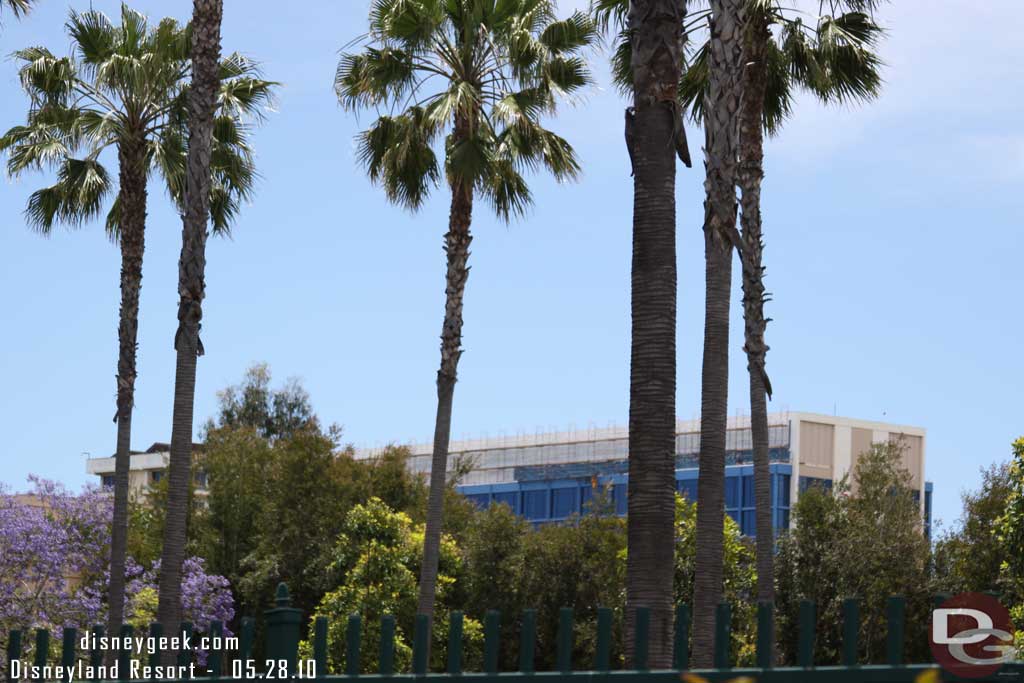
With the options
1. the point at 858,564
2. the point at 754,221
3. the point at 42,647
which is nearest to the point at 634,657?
the point at 42,647

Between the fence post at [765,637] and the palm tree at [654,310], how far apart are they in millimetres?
2752

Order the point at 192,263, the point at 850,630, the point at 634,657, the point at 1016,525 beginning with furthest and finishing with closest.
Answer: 1. the point at 1016,525
2. the point at 192,263
3. the point at 634,657
4. the point at 850,630

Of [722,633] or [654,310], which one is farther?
[654,310]

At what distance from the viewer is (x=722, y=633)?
5309 mm

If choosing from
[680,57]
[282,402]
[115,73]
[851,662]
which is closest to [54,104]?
[115,73]

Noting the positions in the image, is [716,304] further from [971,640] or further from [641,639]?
[641,639]

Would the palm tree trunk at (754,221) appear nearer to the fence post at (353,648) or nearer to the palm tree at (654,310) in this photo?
the palm tree at (654,310)

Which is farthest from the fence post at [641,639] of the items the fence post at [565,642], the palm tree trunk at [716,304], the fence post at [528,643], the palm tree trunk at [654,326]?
the palm tree trunk at [716,304]

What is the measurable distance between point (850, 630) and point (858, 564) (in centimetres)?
3396

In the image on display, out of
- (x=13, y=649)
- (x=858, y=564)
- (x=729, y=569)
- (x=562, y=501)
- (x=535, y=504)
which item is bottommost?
(x=729, y=569)

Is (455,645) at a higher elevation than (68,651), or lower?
higher

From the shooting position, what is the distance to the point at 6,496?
3616 centimetres

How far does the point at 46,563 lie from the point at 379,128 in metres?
14.6

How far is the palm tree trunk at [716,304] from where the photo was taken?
1827 centimetres
